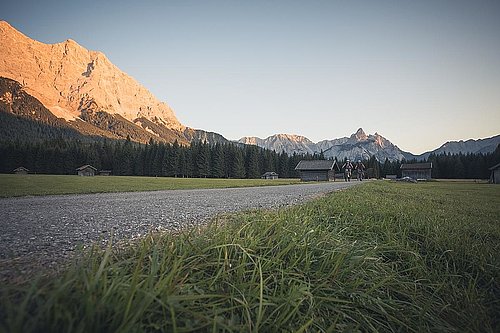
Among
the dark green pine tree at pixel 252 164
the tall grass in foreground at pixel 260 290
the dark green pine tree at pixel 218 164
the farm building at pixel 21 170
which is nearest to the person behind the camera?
the tall grass in foreground at pixel 260 290

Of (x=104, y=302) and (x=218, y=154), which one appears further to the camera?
(x=218, y=154)

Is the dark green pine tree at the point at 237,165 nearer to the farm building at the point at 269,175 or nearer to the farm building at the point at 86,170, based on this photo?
the farm building at the point at 269,175

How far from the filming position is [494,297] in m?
2.50

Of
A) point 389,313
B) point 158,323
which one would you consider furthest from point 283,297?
point 389,313

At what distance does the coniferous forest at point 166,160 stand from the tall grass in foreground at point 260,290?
8140 centimetres

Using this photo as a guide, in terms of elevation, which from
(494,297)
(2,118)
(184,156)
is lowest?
(494,297)

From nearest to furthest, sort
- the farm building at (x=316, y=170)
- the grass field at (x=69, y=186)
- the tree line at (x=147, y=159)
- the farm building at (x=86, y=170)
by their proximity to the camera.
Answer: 1. the grass field at (x=69, y=186)
2. the farm building at (x=316, y=170)
3. the tree line at (x=147, y=159)
4. the farm building at (x=86, y=170)

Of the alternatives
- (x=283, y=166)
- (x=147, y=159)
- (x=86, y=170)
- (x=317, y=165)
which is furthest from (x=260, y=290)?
(x=283, y=166)

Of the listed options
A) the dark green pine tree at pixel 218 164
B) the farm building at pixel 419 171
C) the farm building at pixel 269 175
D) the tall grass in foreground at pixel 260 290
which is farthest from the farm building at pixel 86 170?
the farm building at pixel 419 171

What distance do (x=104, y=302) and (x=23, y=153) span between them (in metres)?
97.2

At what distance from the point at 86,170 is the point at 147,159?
1899cm

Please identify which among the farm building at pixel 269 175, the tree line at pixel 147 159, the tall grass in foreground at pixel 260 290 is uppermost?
the tree line at pixel 147 159

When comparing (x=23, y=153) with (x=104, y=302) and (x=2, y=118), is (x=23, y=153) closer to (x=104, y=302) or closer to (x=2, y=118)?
(x=104, y=302)

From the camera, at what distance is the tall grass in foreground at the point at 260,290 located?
110cm
